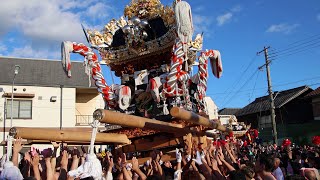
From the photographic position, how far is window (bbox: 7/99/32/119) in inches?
926

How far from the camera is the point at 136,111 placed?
33.1 feet

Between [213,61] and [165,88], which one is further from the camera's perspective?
[213,61]

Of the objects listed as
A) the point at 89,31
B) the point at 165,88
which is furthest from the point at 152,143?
the point at 89,31

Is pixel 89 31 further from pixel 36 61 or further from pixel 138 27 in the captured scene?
pixel 36 61

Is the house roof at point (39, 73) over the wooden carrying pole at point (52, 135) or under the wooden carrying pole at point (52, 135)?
over

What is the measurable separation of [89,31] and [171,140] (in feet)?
15.5

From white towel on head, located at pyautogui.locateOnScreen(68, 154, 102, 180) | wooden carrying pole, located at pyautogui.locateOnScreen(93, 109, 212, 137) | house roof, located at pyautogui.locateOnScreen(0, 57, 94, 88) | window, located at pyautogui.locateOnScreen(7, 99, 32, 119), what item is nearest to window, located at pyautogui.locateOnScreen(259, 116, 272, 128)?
house roof, located at pyautogui.locateOnScreen(0, 57, 94, 88)

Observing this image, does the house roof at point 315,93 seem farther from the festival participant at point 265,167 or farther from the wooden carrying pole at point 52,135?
Result: the festival participant at point 265,167

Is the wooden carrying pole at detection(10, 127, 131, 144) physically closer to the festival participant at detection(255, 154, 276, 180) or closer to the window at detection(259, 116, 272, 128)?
the festival participant at detection(255, 154, 276, 180)

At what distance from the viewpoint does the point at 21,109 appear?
23812mm

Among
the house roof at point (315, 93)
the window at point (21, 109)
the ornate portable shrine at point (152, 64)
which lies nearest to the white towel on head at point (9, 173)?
the ornate portable shrine at point (152, 64)

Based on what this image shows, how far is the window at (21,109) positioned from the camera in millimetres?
23516

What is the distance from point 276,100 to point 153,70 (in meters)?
24.3

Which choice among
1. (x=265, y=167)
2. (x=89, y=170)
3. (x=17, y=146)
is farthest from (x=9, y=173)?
(x=265, y=167)
